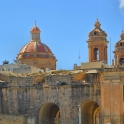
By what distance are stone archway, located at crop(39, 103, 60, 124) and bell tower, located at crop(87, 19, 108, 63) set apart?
10375mm

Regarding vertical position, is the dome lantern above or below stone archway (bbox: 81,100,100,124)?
above

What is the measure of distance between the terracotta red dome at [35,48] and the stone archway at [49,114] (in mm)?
14458

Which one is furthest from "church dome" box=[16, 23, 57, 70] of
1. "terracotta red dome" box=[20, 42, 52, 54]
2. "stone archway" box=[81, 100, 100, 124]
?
"stone archway" box=[81, 100, 100, 124]

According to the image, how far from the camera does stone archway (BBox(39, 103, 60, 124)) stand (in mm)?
40713

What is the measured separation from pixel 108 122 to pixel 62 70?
315 inches

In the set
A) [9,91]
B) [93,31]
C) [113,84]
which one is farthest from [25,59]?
[113,84]

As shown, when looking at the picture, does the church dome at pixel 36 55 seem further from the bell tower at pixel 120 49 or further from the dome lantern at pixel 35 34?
the bell tower at pixel 120 49

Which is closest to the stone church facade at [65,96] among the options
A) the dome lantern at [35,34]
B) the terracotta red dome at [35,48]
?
the terracotta red dome at [35,48]

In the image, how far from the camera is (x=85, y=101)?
37.6 metres

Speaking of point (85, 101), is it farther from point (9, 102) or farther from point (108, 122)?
point (9, 102)

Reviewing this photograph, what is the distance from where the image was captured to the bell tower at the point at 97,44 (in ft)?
167

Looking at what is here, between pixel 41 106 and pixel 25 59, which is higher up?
pixel 25 59

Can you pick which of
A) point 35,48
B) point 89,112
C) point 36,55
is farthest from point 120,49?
point 89,112

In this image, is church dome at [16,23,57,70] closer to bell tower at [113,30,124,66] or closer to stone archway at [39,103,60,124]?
bell tower at [113,30,124,66]
